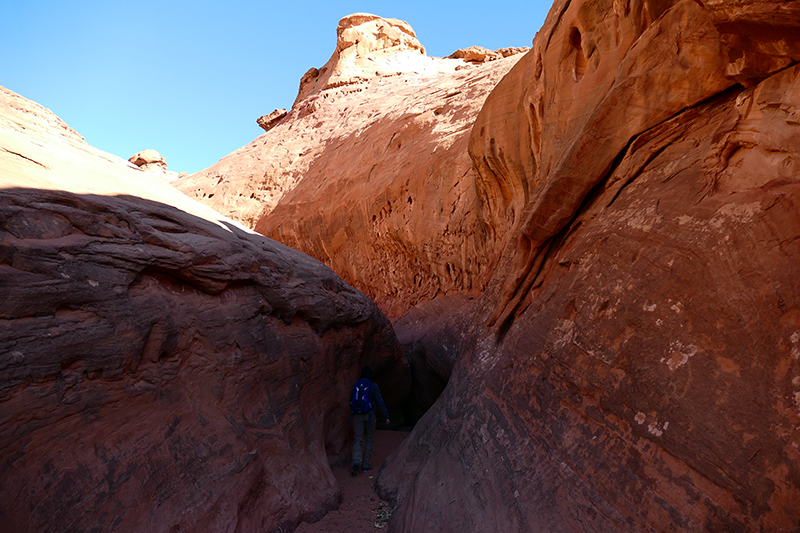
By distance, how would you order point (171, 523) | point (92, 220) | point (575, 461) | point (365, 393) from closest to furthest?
point (575, 461) → point (171, 523) → point (92, 220) → point (365, 393)

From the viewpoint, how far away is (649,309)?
296 centimetres

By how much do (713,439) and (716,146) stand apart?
175cm

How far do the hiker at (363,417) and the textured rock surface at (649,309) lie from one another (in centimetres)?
104

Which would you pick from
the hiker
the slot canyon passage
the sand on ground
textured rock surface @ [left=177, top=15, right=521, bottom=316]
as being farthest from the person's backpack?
textured rock surface @ [left=177, top=15, right=521, bottom=316]

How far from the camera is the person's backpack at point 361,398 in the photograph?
591cm

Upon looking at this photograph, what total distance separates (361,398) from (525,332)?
2620 millimetres

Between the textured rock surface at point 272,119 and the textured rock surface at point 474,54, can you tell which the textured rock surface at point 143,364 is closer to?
the textured rock surface at point 272,119

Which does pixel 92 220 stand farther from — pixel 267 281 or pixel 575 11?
pixel 575 11

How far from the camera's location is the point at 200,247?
4523 millimetres

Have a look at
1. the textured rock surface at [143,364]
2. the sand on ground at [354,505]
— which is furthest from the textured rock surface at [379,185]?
the textured rock surface at [143,364]

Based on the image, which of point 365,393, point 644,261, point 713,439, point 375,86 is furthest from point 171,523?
point 375,86

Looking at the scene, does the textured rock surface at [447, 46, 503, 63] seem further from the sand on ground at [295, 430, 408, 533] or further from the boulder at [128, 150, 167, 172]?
the sand on ground at [295, 430, 408, 533]

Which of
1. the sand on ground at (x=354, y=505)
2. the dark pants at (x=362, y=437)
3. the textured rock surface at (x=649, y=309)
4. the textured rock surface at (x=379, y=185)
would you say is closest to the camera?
the textured rock surface at (x=649, y=309)

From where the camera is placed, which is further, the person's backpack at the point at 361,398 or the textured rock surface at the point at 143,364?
the person's backpack at the point at 361,398
